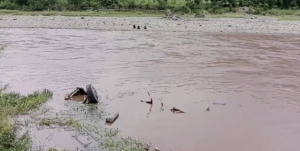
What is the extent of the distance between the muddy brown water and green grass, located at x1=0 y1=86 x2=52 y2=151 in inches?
21.3

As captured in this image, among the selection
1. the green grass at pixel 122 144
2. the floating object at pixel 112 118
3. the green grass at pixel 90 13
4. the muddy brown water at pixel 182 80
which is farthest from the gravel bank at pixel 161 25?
the green grass at pixel 122 144

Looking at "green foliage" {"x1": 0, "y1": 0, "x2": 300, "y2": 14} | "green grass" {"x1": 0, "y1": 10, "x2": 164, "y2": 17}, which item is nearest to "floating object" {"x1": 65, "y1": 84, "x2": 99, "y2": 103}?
"green grass" {"x1": 0, "y1": 10, "x2": 164, "y2": 17}

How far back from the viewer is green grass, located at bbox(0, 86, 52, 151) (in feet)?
25.7

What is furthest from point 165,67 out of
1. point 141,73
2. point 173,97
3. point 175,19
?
point 175,19

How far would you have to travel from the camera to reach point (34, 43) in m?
25.9

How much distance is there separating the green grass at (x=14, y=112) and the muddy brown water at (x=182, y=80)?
21.3 inches

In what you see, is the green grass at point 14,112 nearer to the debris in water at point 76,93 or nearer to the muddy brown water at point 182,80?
the muddy brown water at point 182,80

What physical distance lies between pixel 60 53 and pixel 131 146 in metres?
14.7

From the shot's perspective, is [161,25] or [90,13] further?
[90,13]

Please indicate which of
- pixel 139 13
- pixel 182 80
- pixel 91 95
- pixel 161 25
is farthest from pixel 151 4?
pixel 91 95

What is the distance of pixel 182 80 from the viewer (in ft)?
52.4

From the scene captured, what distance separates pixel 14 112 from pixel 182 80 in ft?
25.1

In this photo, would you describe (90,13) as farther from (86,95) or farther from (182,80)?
(86,95)

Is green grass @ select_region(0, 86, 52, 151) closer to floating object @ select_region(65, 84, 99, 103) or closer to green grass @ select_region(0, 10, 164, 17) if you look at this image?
floating object @ select_region(65, 84, 99, 103)
